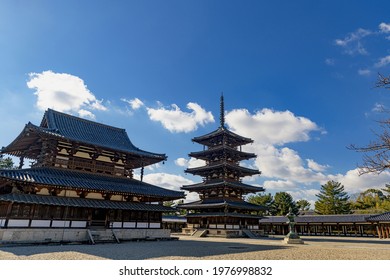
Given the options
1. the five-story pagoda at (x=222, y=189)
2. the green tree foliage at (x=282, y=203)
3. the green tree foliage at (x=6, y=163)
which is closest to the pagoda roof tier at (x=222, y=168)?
the five-story pagoda at (x=222, y=189)

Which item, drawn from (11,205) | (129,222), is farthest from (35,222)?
(129,222)

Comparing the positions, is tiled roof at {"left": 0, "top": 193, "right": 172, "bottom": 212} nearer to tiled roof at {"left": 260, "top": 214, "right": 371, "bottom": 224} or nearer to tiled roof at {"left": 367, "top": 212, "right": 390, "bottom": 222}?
tiled roof at {"left": 260, "top": 214, "right": 371, "bottom": 224}

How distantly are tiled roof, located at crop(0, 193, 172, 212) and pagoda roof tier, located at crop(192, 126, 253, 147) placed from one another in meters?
21.2

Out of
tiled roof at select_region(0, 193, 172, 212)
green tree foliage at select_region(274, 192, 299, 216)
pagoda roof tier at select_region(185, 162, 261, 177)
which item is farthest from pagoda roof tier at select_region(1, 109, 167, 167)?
green tree foliage at select_region(274, 192, 299, 216)

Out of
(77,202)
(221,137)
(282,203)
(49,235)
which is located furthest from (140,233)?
(282,203)

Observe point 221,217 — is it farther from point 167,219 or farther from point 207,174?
point 167,219

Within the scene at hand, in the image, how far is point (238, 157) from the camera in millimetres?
45281

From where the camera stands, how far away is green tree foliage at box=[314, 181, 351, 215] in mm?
59438

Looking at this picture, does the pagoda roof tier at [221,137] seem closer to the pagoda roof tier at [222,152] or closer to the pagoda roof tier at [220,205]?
the pagoda roof tier at [222,152]

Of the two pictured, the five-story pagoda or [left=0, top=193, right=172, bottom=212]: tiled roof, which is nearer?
[left=0, top=193, right=172, bottom=212]: tiled roof

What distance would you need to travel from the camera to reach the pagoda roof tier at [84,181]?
18156 millimetres

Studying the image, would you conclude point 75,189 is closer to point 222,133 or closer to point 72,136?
point 72,136

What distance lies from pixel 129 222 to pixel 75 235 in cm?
480

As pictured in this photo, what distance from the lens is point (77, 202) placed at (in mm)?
20594
